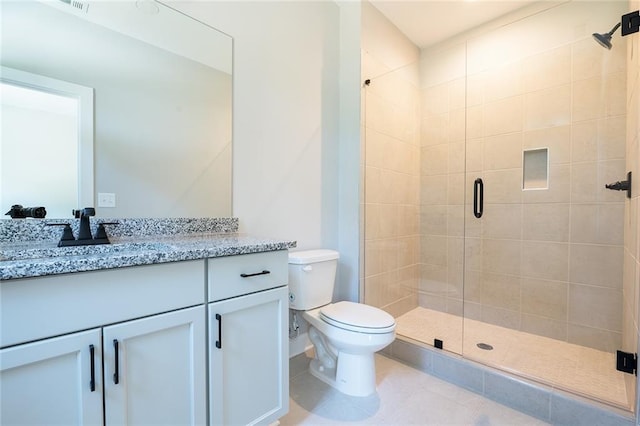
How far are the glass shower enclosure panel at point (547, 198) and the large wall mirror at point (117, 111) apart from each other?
200cm

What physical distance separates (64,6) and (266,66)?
0.95 metres

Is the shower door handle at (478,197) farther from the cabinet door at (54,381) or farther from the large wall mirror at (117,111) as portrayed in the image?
the cabinet door at (54,381)

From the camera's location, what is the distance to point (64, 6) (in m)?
1.23

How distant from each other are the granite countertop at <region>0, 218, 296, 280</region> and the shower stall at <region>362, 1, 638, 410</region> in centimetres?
137

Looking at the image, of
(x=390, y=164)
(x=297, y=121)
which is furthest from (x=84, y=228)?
(x=390, y=164)

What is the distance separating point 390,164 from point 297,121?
91cm

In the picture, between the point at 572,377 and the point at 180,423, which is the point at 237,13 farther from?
the point at 572,377

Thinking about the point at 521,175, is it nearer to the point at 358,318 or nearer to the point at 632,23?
the point at 632,23

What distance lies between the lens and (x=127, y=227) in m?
1.34

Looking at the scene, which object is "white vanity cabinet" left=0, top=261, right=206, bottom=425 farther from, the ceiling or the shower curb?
the ceiling

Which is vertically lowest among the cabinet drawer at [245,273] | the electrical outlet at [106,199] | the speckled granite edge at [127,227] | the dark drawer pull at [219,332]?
the dark drawer pull at [219,332]

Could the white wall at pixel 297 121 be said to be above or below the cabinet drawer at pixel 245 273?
above

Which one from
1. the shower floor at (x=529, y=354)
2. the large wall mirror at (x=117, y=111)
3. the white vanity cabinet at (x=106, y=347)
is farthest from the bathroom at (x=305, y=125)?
the white vanity cabinet at (x=106, y=347)

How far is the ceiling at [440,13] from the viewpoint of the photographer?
2.27 m
